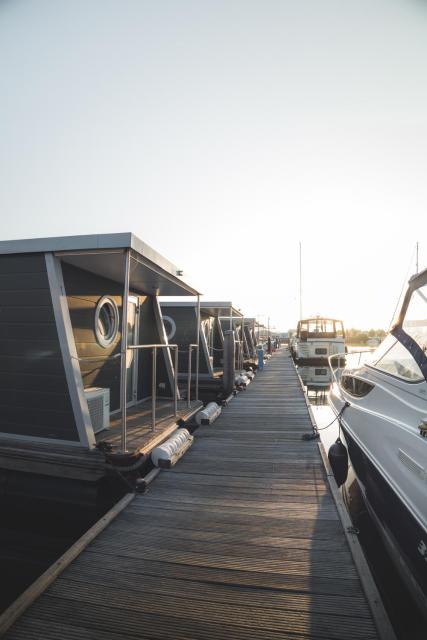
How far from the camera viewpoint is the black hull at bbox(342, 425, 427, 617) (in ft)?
6.91

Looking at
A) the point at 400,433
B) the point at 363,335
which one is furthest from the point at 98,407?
the point at 363,335

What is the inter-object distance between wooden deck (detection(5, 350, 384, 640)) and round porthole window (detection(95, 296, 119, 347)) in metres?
2.55

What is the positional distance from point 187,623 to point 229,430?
410 centimetres

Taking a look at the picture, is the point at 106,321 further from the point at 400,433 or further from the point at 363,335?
the point at 363,335

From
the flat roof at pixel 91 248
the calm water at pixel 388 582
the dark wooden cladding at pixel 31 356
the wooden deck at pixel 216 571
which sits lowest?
the calm water at pixel 388 582

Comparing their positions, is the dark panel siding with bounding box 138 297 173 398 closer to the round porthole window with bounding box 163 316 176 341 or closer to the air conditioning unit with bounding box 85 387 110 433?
the air conditioning unit with bounding box 85 387 110 433

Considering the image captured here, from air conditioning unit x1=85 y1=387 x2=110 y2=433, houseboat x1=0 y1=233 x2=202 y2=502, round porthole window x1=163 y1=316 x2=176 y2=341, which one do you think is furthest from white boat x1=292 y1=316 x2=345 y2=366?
air conditioning unit x1=85 y1=387 x2=110 y2=433

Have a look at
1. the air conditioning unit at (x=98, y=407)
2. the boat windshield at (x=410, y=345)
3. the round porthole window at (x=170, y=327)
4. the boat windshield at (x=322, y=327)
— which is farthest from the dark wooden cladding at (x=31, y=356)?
the boat windshield at (x=322, y=327)

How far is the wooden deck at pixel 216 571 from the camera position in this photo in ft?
6.16

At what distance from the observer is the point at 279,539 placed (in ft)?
8.82

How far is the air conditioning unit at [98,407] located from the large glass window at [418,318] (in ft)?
13.1

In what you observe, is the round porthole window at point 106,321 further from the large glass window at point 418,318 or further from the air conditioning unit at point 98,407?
the large glass window at point 418,318

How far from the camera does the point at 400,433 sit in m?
2.59

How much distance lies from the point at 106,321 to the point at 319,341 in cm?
1236
